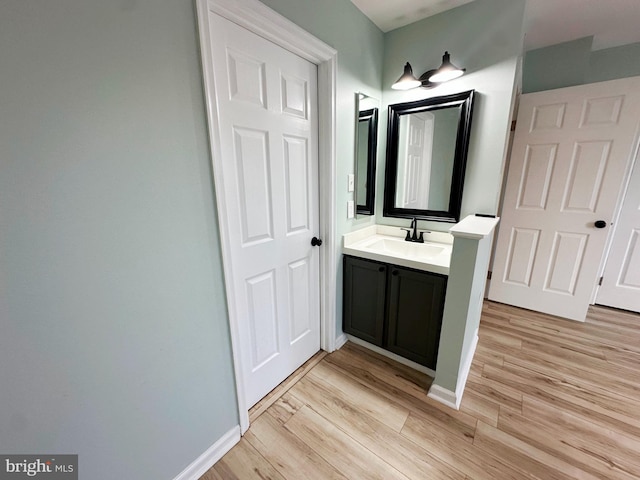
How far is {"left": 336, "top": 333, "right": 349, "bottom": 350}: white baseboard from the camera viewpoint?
6.84ft

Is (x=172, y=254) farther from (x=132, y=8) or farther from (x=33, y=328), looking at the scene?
(x=132, y=8)

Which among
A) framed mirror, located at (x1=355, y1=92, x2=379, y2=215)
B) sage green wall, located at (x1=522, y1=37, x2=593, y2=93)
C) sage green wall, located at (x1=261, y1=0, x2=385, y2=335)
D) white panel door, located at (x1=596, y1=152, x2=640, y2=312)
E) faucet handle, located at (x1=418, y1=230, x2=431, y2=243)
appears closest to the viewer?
sage green wall, located at (x1=261, y1=0, x2=385, y2=335)

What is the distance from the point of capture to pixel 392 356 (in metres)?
1.95

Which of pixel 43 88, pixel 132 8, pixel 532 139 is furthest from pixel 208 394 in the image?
pixel 532 139

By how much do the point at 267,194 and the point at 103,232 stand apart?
2.46 feet

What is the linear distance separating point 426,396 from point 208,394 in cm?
131

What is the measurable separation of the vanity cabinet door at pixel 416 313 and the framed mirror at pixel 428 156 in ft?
2.09

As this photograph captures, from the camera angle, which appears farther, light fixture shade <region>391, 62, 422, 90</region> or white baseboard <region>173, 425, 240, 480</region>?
light fixture shade <region>391, 62, 422, 90</region>

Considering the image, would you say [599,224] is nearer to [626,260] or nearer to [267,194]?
[626,260]

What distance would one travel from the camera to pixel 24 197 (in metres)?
0.66

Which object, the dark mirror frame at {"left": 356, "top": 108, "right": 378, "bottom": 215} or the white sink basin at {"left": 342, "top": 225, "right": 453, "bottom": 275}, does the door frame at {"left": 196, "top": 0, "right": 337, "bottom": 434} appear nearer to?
the white sink basin at {"left": 342, "top": 225, "right": 453, "bottom": 275}

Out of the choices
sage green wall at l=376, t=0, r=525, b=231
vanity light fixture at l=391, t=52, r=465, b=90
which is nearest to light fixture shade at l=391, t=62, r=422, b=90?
vanity light fixture at l=391, t=52, r=465, b=90

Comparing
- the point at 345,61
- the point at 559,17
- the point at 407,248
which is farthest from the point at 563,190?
Result: the point at 345,61

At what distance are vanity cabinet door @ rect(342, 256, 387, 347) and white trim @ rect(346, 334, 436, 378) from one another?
0.09 meters
